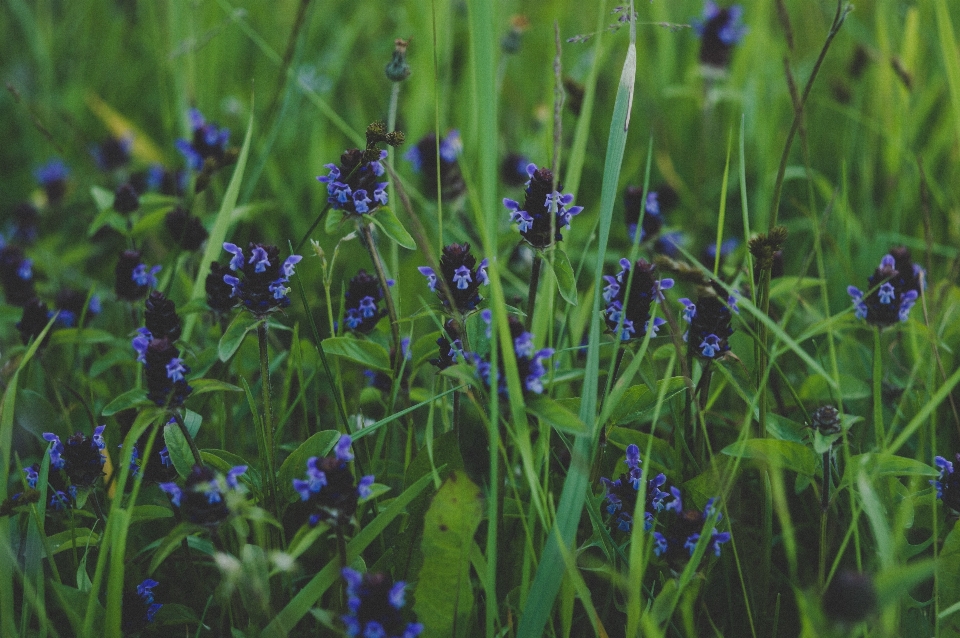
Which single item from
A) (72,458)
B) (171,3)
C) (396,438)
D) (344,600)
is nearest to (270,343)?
(396,438)

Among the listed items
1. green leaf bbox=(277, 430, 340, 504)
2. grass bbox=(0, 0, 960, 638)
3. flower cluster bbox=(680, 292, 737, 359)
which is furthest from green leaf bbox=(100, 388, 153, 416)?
flower cluster bbox=(680, 292, 737, 359)

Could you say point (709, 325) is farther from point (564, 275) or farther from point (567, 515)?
point (567, 515)

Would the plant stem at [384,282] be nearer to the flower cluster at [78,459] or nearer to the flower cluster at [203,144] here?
the flower cluster at [78,459]

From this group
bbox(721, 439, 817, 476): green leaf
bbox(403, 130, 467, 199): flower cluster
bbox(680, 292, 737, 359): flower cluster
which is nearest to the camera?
bbox(721, 439, 817, 476): green leaf

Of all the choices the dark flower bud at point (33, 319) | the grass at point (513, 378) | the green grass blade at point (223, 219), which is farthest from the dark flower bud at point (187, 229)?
the dark flower bud at point (33, 319)

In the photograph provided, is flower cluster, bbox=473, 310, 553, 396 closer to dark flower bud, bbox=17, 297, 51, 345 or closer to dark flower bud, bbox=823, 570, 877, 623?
dark flower bud, bbox=823, 570, 877, 623

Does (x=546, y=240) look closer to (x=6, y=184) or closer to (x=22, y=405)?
(x=22, y=405)

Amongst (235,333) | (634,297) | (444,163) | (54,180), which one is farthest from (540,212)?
(54,180)
